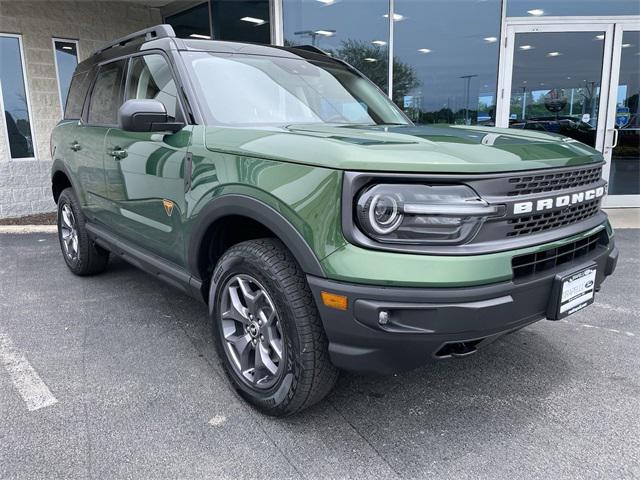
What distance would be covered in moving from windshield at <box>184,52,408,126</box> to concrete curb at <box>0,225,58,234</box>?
17.3 ft

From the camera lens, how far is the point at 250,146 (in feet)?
7.70

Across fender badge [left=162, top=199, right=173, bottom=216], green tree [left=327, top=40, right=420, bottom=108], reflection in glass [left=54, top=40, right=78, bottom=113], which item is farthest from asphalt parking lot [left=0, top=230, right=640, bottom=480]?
reflection in glass [left=54, top=40, right=78, bottom=113]

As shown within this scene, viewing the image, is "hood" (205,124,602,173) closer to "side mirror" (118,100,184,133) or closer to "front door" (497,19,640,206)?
"side mirror" (118,100,184,133)

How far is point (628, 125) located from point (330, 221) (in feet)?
25.7

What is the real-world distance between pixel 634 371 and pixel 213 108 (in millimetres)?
2851

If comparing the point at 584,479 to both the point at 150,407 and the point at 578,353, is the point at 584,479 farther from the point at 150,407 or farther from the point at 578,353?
the point at 150,407

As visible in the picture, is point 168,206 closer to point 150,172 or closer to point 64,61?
point 150,172

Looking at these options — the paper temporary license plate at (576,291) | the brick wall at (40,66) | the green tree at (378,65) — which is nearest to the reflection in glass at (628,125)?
the green tree at (378,65)

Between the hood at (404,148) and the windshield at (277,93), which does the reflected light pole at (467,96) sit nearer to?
the windshield at (277,93)

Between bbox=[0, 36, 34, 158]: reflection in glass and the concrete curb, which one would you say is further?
bbox=[0, 36, 34, 158]: reflection in glass

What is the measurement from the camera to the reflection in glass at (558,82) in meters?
7.60

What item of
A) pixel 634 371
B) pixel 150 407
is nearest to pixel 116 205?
pixel 150 407

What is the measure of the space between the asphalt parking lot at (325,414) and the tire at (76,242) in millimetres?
1005

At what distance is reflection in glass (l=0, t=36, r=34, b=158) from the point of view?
7.92m
